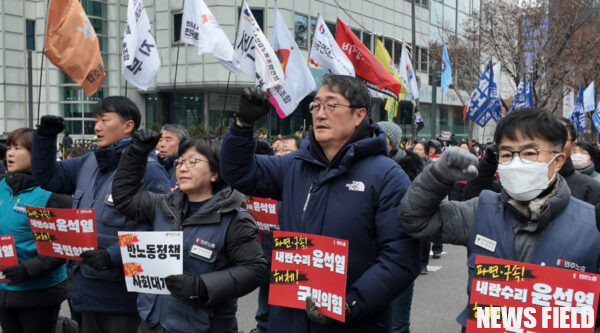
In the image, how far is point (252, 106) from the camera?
2.77 meters

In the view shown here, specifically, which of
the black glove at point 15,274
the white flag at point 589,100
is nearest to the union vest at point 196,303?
the black glove at point 15,274

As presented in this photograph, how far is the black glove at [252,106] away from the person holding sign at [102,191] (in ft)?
4.08

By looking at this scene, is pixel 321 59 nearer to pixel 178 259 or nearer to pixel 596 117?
pixel 178 259

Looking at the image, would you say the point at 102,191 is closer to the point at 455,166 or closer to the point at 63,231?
the point at 63,231

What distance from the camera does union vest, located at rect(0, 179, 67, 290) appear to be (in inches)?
162

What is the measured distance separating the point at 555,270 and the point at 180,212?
1.99 metres

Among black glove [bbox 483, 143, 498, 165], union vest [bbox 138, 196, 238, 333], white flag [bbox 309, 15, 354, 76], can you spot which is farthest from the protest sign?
white flag [bbox 309, 15, 354, 76]

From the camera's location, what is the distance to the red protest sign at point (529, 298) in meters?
2.20

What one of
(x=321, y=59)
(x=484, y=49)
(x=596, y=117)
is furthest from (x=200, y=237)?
(x=484, y=49)

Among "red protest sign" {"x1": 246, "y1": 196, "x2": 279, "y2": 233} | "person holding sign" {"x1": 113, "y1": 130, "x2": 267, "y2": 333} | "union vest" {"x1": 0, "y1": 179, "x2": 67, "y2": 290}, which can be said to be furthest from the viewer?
"red protest sign" {"x1": 246, "y1": 196, "x2": 279, "y2": 233}

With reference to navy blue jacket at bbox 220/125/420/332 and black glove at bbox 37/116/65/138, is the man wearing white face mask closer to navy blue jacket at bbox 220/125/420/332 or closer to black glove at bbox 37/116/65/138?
navy blue jacket at bbox 220/125/420/332

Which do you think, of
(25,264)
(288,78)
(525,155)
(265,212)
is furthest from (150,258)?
(288,78)

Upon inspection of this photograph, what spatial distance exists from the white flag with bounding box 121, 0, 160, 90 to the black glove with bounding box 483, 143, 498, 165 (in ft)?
18.8

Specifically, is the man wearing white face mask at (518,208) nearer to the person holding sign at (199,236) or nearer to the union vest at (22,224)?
the person holding sign at (199,236)
